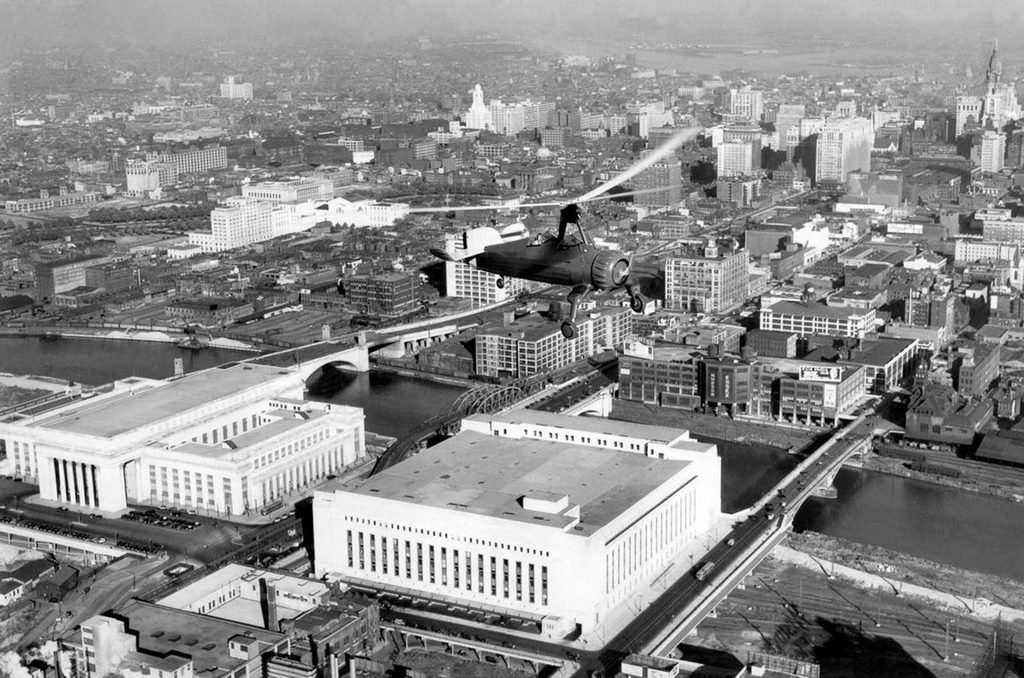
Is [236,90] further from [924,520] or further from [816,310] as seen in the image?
[924,520]

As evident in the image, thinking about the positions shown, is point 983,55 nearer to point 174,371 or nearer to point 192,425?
point 174,371

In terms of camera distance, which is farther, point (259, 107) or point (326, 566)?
point (259, 107)

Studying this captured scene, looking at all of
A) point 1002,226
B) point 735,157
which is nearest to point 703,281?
point 1002,226

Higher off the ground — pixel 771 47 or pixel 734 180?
pixel 771 47

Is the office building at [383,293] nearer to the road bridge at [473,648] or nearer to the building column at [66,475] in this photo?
the building column at [66,475]

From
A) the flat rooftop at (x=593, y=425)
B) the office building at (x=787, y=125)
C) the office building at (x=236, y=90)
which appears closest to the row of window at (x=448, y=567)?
the flat rooftop at (x=593, y=425)

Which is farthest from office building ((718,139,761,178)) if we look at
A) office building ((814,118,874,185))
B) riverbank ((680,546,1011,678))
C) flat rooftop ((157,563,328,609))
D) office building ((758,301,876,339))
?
flat rooftop ((157,563,328,609))

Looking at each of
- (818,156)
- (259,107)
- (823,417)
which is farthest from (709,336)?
(259,107)
